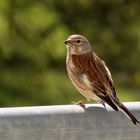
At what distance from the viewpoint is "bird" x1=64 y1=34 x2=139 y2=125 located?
5234 mm

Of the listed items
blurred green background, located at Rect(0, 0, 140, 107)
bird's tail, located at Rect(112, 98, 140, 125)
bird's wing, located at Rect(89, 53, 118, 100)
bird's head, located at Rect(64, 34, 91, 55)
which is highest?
bird's tail, located at Rect(112, 98, 140, 125)

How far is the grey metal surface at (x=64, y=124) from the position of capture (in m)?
3.88

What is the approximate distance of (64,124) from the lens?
3.95 m

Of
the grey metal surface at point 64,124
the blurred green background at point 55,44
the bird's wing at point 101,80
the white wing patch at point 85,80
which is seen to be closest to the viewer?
the grey metal surface at point 64,124

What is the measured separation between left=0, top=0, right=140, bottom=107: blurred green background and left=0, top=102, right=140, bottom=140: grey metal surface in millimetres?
6116

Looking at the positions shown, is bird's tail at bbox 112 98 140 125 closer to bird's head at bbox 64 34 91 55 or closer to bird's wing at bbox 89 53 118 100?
bird's wing at bbox 89 53 118 100

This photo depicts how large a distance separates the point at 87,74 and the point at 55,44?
5.45 meters

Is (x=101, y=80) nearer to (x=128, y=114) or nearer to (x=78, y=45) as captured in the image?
(x=78, y=45)

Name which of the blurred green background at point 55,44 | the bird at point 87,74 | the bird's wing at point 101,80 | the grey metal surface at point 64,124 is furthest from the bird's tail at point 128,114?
the blurred green background at point 55,44

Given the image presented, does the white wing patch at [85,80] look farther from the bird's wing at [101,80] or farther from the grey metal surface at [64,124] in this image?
the grey metal surface at [64,124]

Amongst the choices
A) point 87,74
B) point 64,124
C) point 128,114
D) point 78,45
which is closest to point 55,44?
point 78,45

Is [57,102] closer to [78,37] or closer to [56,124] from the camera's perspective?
[78,37]

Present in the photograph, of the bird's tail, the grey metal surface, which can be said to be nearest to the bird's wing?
the bird's tail

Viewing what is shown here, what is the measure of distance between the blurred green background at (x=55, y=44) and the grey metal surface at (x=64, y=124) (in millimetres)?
6116
